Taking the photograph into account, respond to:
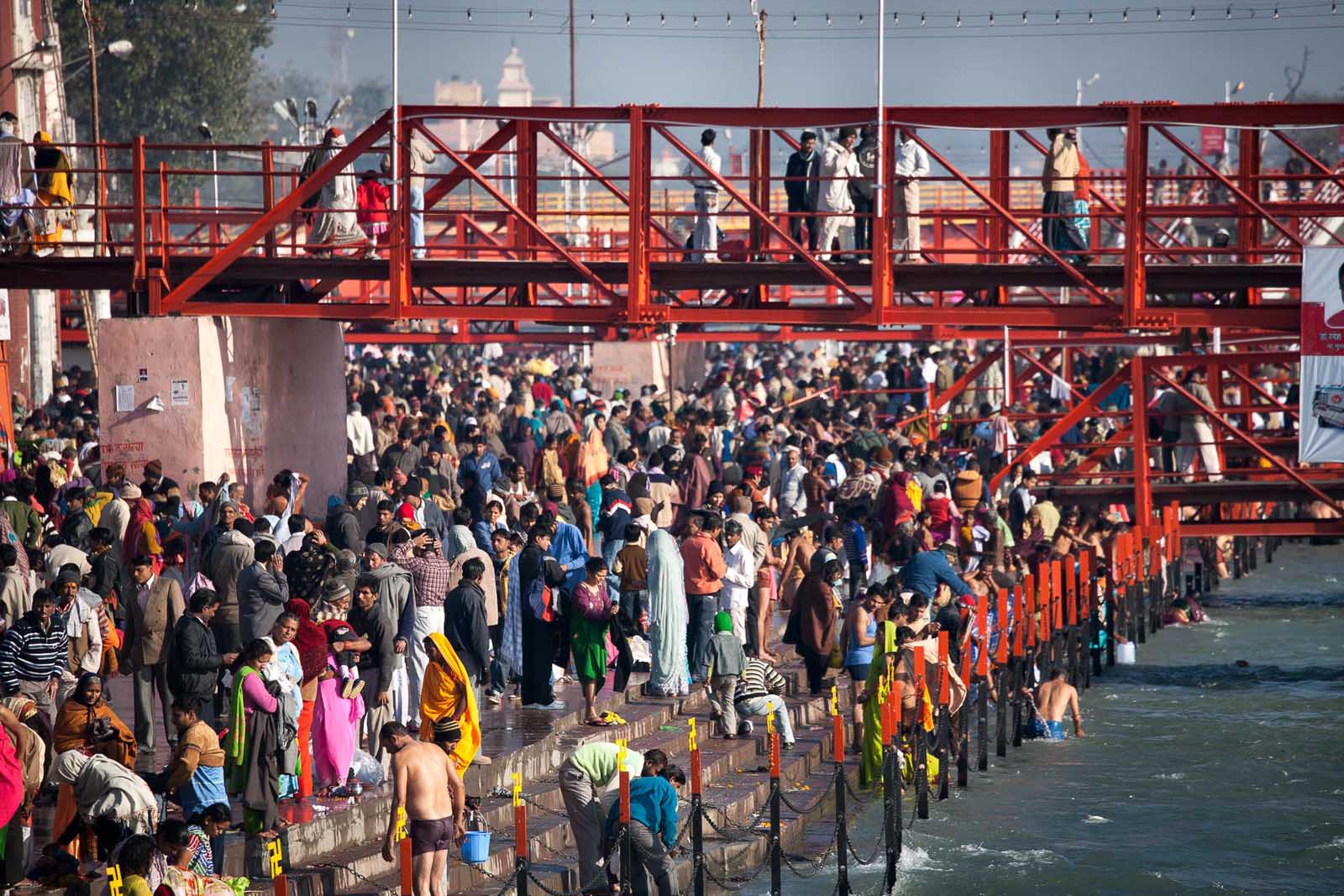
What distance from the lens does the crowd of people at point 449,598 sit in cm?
1145

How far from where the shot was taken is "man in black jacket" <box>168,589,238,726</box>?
41.1 ft

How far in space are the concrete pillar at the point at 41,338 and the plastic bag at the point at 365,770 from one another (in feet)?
73.1

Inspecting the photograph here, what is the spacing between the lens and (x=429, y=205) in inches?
805

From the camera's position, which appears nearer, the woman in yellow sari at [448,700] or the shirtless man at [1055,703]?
the woman in yellow sari at [448,700]

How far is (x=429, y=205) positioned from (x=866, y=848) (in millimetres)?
8617

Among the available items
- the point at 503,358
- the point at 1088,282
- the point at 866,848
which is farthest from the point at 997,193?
the point at 503,358

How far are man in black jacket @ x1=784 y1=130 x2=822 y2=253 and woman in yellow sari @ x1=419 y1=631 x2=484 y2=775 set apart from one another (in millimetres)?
8270

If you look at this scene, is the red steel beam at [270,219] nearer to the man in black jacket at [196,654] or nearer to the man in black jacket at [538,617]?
the man in black jacket at [538,617]

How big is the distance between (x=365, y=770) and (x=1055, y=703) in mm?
8958

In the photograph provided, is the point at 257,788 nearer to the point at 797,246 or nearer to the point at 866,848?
the point at 866,848

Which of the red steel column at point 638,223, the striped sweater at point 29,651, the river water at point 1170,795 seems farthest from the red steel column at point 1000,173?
the striped sweater at point 29,651

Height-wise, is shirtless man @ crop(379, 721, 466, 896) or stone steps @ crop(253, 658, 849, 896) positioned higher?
shirtless man @ crop(379, 721, 466, 896)

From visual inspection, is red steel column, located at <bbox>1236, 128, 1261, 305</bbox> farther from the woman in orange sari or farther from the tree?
the tree

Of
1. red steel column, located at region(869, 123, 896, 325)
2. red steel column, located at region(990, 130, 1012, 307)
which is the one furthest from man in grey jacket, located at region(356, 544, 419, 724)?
red steel column, located at region(990, 130, 1012, 307)
